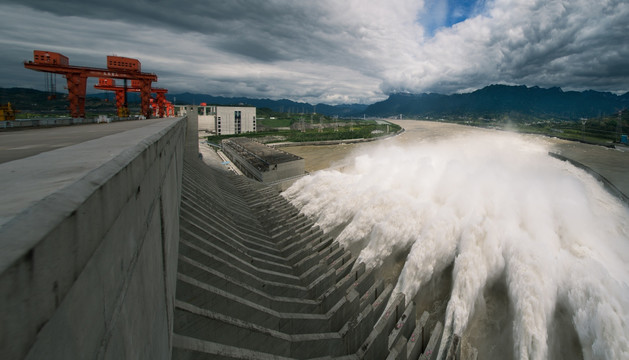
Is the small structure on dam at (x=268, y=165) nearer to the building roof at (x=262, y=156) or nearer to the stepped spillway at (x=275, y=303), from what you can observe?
the building roof at (x=262, y=156)

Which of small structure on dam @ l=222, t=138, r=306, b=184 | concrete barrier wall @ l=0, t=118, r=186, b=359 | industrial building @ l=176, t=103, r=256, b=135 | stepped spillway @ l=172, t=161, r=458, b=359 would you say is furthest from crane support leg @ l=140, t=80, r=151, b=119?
industrial building @ l=176, t=103, r=256, b=135

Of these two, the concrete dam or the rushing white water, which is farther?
the rushing white water

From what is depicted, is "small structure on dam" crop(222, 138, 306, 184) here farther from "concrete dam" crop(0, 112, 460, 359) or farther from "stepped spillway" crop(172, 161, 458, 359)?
"concrete dam" crop(0, 112, 460, 359)

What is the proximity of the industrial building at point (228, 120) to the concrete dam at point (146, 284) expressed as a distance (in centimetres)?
9021

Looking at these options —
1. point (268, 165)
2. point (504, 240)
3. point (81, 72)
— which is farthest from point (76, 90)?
point (504, 240)

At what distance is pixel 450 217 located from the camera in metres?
14.8

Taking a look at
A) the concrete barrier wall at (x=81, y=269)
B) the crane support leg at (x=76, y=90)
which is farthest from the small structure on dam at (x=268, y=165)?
the concrete barrier wall at (x=81, y=269)

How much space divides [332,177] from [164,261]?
2048 cm

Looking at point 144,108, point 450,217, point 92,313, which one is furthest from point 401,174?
point 144,108

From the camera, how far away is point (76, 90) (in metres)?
27.7

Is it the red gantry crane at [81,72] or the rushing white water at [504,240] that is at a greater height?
the red gantry crane at [81,72]

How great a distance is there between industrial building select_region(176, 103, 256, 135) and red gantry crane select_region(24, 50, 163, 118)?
198 feet

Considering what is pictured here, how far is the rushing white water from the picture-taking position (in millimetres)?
9539

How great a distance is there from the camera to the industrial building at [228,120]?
96.0 m
